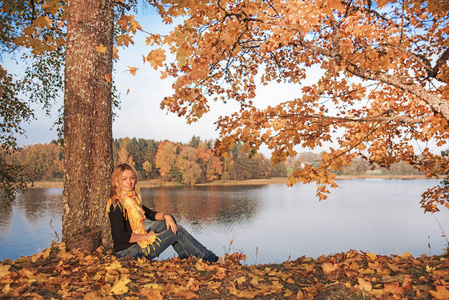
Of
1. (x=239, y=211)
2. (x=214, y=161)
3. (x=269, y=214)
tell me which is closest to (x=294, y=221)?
(x=269, y=214)

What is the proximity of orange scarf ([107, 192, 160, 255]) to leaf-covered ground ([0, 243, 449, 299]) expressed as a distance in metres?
0.21

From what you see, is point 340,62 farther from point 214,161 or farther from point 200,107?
point 214,161

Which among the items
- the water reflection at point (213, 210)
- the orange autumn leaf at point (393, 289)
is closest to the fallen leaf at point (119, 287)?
the orange autumn leaf at point (393, 289)

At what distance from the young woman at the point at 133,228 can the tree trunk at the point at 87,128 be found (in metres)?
0.38

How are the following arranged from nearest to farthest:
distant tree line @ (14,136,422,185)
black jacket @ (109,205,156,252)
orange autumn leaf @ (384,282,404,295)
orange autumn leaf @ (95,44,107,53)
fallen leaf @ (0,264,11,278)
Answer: orange autumn leaf @ (384,282,404,295) → fallen leaf @ (0,264,11,278) → black jacket @ (109,205,156,252) → orange autumn leaf @ (95,44,107,53) → distant tree line @ (14,136,422,185)

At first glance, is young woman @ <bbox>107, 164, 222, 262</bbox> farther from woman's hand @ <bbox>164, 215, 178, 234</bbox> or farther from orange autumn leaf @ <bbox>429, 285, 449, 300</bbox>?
orange autumn leaf @ <bbox>429, 285, 449, 300</bbox>

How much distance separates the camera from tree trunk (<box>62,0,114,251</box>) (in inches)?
148

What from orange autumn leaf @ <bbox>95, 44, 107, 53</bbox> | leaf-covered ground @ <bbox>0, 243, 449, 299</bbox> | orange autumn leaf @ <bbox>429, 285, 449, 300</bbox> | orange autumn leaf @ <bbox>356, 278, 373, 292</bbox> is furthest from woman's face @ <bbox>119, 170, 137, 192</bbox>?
orange autumn leaf @ <bbox>429, 285, 449, 300</bbox>

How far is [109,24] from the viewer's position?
13.5 feet

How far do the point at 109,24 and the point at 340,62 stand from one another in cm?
340

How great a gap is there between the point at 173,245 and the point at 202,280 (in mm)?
928

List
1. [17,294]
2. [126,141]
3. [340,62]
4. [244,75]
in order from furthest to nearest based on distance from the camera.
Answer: [126,141] < [244,75] < [340,62] < [17,294]

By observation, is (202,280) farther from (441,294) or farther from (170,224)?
(441,294)

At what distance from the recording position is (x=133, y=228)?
3.58 m
